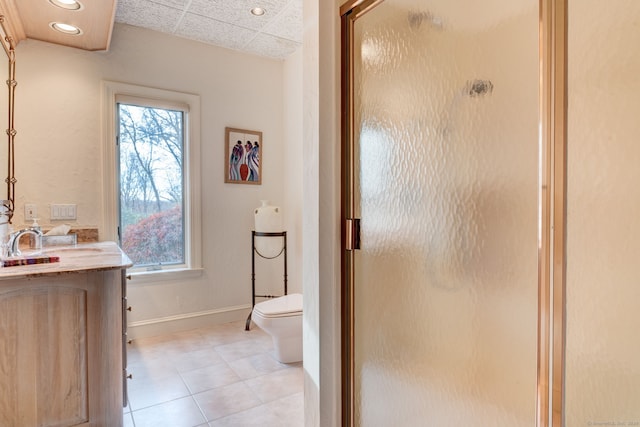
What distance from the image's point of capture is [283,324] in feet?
8.04

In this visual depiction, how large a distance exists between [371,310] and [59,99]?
2980 millimetres

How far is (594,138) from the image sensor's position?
2.02ft

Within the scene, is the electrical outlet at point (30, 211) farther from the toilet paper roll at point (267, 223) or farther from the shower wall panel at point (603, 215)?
the shower wall panel at point (603, 215)

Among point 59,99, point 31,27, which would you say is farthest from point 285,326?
point 31,27

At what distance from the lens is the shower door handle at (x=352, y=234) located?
1183 millimetres

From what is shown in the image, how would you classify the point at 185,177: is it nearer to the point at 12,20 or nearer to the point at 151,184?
the point at 151,184

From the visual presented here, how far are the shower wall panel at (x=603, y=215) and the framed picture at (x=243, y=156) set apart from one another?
3110 mm

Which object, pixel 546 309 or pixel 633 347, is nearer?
pixel 633 347

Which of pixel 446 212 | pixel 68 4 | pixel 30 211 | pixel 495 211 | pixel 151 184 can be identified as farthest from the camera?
pixel 151 184

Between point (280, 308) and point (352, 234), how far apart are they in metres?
1.53

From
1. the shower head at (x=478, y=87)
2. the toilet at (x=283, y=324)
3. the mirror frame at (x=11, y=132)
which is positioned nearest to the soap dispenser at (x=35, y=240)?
the mirror frame at (x=11, y=132)

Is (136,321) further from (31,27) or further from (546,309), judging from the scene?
(546,309)

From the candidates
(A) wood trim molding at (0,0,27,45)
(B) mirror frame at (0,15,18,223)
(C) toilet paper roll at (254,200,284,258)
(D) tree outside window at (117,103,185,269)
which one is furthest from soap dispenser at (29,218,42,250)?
(C) toilet paper roll at (254,200,284,258)

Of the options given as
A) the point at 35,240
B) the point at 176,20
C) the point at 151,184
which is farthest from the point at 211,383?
the point at 176,20
